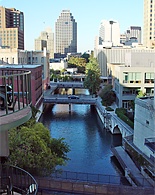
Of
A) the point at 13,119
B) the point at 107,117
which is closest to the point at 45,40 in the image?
the point at 107,117

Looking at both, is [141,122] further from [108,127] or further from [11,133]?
[108,127]

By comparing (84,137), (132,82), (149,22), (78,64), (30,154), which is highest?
(149,22)

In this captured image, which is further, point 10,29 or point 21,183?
point 10,29

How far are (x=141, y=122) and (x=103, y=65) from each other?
18.6 m

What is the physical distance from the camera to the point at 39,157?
4.86 m

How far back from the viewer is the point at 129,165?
24.2 ft

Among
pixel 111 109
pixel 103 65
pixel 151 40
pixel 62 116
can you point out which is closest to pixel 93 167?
pixel 111 109

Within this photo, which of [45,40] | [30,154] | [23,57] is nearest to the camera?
[30,154]

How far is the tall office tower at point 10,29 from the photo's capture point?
36906 millimetres

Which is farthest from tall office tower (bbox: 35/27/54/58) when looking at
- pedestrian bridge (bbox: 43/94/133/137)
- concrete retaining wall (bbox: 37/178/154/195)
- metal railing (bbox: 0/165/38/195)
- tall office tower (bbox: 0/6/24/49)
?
metal railing (bbox: 0/165/38/195)

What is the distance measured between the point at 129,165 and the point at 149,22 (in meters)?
24.0

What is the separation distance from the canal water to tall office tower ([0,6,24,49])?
69.7 ft

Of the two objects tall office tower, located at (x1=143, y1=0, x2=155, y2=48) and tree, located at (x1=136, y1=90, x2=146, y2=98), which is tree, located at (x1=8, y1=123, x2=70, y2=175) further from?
tall office tower, located at (x1=143, y1=0, x2=155, y2=48)

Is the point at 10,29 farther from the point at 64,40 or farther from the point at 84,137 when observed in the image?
the point at 84,137
